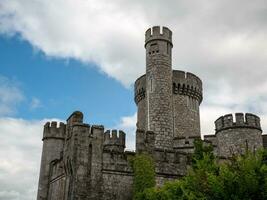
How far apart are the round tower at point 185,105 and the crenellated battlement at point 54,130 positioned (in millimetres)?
9081

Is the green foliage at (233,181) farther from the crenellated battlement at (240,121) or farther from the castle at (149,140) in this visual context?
the crenellated battlement at (240,121)

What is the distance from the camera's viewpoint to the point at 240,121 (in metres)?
27.3

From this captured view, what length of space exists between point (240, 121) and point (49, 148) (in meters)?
13.4

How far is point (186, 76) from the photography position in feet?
115

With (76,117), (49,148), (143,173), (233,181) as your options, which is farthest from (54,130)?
(233,181)

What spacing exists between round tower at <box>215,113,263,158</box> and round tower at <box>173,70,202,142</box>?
5.57 meters

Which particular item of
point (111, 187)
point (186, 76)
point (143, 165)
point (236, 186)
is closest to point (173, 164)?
point (143, 165)

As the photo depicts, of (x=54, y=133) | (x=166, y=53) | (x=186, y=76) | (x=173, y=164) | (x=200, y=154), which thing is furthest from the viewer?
(x=186, y=76)

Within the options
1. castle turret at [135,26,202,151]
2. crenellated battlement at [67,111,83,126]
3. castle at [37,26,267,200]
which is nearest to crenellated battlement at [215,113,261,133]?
castle at [37,26,267,200]

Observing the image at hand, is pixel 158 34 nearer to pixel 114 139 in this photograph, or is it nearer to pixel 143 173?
pixel 114 139

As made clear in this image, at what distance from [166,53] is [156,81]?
2.58 meters

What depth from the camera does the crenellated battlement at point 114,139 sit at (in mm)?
28609

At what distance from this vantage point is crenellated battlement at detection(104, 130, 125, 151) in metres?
28.6

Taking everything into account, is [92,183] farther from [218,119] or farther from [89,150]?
[218,119]
